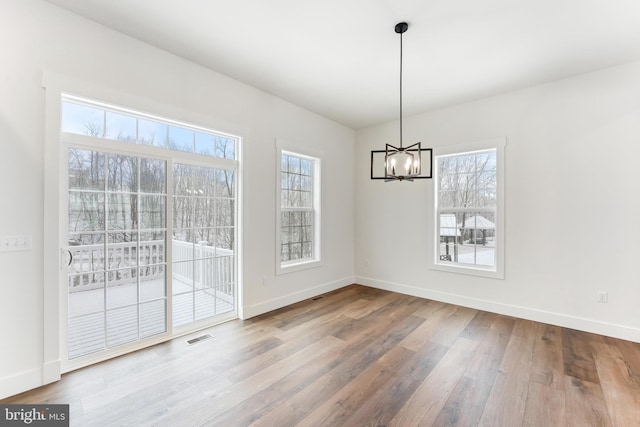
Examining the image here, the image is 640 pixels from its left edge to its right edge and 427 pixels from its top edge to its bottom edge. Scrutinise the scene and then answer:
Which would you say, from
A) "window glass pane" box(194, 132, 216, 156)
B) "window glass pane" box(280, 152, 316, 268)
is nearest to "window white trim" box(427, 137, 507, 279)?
"window glass pane" box(280, 152, 316, 268)

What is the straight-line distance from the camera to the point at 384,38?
2.74 meters

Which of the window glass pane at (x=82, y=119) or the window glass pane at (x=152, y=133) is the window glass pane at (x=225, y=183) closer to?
the window glass pane at (x=152, y=133)

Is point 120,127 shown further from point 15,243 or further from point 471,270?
point 471,270

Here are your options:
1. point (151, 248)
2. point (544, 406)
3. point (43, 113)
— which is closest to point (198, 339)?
point (151, 248)

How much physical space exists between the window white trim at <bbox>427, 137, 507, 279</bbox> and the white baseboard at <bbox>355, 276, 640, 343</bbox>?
40 centimetres

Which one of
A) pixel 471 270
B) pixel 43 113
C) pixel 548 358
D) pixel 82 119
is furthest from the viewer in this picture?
pixel 471 270

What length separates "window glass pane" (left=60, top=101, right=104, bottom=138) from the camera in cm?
245

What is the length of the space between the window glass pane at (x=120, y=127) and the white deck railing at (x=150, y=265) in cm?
105

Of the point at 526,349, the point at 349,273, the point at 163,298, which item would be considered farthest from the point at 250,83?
the point at 526,349

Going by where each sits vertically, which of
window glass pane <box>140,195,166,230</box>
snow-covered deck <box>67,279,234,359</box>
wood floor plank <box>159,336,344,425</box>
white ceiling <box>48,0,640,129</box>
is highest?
white ceiling <box>48,0,640,129</box>

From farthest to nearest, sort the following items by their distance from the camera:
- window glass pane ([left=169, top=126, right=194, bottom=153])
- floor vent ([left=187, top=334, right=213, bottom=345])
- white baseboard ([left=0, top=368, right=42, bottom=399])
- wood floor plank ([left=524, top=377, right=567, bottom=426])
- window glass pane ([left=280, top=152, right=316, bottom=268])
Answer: window glass pane ([left=280, top=152, right=316, bottom=268])
window glass pane ([left=169, top=126, right=194, bottom=153])
floor vent ([left=187, top=334, right=213, bottom=345])
white baseboard ([left=0, top=368, right=42, bottom=399])
wood floor plank ([left=524, top=377, right=567, bottom=426])

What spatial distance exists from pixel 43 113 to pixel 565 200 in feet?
17.9

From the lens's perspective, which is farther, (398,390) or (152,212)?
(152,212)

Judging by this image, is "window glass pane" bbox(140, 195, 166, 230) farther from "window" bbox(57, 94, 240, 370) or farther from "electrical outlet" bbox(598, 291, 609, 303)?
"electrical outlet" bbox(598, 291, 609, 303)
